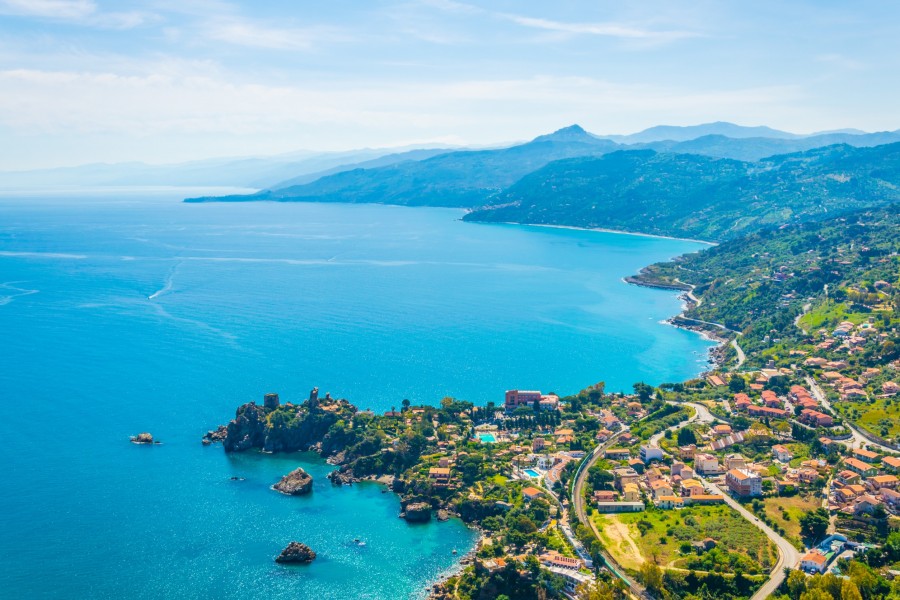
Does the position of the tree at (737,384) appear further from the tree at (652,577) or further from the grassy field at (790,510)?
the tree at (652,577)

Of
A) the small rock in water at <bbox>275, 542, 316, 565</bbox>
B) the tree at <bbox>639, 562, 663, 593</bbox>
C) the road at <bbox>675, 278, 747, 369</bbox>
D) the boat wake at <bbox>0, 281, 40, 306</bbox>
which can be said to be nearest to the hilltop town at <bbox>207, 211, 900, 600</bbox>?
the tree at <bbox>639, 562, 663, 593</bbox>

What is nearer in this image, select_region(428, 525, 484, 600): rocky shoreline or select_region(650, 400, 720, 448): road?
select_region(428, 525, 484, 600): rocky shoreline

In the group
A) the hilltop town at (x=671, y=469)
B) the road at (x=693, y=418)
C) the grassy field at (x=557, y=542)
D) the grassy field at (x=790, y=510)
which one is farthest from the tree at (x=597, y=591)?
the road at (x=693, y=418)

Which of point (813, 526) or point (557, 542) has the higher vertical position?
point (813, 526)

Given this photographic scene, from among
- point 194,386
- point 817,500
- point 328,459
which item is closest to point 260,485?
point 328,459

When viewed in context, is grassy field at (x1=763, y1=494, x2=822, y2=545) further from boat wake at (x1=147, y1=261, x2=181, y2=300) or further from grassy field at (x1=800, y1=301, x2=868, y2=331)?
boat wake at (x1=147, y1=261, x2=181, y2=300)

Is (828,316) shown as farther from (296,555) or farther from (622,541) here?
(296,555)

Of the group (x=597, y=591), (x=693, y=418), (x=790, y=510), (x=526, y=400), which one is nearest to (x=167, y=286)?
(x=526, y=400)

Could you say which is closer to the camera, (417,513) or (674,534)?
(674,534)
